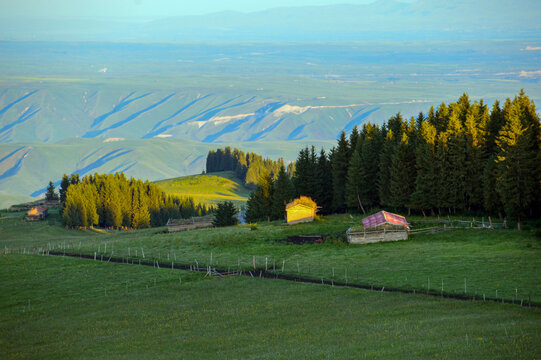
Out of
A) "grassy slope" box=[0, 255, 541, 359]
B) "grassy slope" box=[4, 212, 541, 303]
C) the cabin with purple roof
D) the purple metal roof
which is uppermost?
the purple metal roof

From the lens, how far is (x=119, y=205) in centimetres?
13938

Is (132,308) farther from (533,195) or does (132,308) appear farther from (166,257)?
(533,195)

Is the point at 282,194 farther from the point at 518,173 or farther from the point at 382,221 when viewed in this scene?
the point at 518,173

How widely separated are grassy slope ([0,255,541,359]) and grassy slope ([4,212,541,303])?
4.30 meters

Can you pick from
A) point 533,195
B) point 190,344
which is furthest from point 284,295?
point 533,195

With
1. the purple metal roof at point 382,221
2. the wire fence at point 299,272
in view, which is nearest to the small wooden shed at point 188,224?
the wire fence at point 299,272

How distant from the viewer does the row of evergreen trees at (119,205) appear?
440 feet

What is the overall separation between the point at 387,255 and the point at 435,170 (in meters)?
25.3

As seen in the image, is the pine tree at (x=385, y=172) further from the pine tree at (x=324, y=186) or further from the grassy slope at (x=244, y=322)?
the grassy slope at (x=244, y=322)

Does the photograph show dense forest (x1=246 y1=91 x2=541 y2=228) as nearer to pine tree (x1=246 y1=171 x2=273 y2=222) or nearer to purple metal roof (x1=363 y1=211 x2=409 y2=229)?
pine tree (x1=246 y1=171 x2=273 y2=222)

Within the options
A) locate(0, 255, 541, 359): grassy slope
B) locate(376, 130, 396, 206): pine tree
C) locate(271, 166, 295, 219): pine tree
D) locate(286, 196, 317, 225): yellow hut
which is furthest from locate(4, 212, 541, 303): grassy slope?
locate(271, 166, 295, 219): pine tree

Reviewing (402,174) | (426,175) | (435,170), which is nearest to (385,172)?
(402,174)

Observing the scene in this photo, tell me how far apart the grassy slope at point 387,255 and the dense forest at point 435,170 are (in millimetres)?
7107

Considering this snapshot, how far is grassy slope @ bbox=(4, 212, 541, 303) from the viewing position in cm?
4719
